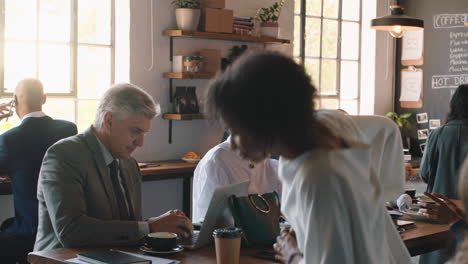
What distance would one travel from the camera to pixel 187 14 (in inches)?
219

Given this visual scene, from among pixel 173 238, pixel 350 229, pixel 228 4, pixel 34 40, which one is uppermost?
pixel 228 4

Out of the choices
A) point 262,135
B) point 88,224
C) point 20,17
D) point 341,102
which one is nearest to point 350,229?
point 262,135

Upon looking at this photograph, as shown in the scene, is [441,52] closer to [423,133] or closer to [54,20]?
[423,133]

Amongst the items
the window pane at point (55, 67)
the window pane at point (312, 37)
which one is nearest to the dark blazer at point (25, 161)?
the window pane at point (55, 67)

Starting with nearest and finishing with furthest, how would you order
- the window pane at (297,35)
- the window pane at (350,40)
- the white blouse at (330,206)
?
the white blouse at (330,206) < the window pane at (297,35) < the window pane at (350,40)

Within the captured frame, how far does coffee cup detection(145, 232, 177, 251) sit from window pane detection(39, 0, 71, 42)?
10.1 feet

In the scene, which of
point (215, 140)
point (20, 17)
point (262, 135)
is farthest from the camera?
point (215, 140)

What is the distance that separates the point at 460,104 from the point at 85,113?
9.45 ft

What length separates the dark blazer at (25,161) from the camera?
4.02 m

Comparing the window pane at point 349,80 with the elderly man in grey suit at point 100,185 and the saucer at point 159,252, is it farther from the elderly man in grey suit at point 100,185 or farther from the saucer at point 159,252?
the saucer at point 159,252

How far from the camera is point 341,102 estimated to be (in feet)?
25.2

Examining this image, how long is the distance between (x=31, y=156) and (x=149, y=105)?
1516 millimetres

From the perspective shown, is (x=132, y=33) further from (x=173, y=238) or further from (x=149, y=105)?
(x=173, y=238)

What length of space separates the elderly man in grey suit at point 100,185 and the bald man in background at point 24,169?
43.0 inches
